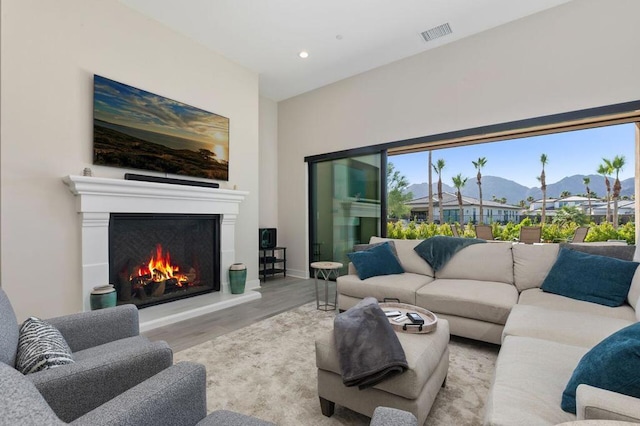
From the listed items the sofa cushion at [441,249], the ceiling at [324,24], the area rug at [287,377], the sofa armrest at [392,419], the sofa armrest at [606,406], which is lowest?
the area rug at [287,377]

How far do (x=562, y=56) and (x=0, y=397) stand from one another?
477cm

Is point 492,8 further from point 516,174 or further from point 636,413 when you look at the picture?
point 636,413

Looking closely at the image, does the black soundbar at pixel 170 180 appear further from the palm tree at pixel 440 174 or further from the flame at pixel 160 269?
the palm tree at pixel 440 174

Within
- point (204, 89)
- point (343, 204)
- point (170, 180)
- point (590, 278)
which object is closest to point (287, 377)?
point (590, 278)

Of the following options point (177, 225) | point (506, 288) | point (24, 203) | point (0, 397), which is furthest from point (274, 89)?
point (0, 397)

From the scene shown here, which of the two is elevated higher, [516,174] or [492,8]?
[492,8]

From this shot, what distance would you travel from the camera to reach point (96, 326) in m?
1.77

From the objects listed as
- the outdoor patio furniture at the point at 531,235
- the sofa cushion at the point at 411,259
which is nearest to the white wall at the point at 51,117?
the sofa cushion at the point at 411,259

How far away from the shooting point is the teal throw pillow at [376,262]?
3.42 metres

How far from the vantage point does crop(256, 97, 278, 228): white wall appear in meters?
5.66

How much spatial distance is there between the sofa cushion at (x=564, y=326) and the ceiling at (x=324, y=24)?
3207 mm

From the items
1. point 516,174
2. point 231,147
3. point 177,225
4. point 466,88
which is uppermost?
point 466,88

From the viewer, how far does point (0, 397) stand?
0.55m

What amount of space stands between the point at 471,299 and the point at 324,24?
3430mm
